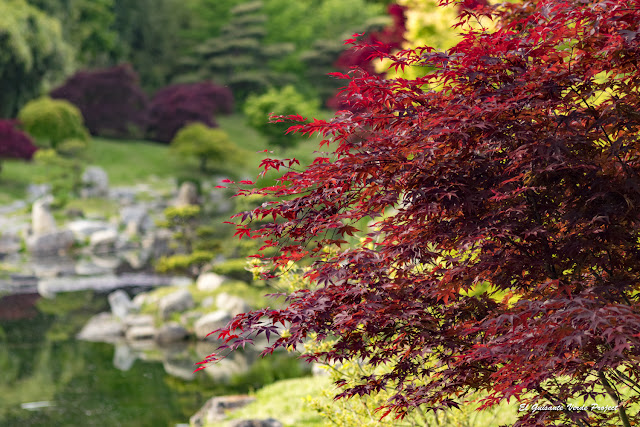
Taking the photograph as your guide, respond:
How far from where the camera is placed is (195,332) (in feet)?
34.9

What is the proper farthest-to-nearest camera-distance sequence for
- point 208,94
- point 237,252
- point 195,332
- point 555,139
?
point 208,94 < point 237,252 < point 195,332 < point 555,139

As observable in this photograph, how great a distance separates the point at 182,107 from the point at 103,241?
Answer: 9.64 meters

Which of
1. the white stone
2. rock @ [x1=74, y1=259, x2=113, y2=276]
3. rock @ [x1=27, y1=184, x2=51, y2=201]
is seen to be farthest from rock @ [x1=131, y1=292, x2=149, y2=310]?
rock @ [x1=27, y1=184, x2=51, y2=201]

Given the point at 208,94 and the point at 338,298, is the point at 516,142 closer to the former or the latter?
the point at 338,298

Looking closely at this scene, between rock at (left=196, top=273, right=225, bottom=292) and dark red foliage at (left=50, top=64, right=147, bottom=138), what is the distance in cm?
1439

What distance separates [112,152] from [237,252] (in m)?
10.7

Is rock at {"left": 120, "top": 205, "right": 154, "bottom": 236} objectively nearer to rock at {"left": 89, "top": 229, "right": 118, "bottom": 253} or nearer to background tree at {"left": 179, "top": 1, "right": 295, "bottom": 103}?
rock at {"left": 89, "top": 229, "right": 118, "bottom": 253}

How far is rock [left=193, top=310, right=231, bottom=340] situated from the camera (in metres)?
10.4

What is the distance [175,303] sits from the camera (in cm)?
1109

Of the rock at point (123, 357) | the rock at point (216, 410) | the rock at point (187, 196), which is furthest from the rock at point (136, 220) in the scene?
the rock at point (216, 410)

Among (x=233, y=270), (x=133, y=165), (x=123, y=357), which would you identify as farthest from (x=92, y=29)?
(x=123, y=357)

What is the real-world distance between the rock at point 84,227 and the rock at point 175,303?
6888mm

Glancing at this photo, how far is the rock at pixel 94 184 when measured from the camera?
20156 mm

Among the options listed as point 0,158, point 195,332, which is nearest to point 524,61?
point 195,332
